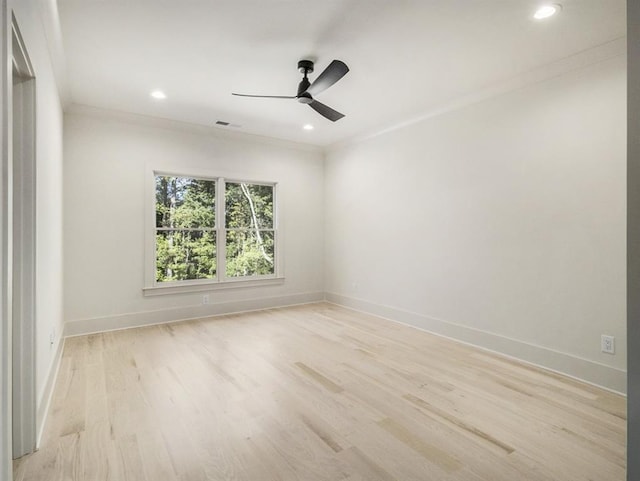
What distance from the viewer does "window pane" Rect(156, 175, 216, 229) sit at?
475 cm

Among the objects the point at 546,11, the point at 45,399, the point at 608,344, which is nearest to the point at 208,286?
the point at 45,399

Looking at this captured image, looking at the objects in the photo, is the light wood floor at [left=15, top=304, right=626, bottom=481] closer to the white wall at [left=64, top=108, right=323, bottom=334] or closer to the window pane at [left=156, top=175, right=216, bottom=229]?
the white wall at [left=64, top=108, right=323, bottom=334]

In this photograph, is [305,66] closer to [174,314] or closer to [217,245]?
[217,245]

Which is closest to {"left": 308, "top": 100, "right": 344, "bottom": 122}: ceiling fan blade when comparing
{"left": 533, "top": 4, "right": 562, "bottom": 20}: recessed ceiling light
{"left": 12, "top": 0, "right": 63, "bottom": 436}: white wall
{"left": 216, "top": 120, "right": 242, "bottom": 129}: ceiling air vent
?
{"left": 533, "top": 4, "right": 562, "bottom": 20}: recessed ceiling light

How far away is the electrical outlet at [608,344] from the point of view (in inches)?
108

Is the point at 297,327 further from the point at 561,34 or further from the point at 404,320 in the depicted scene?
the point at 561,34

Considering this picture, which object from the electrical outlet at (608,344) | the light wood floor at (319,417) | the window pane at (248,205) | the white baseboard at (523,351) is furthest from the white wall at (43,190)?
the electrical outlet at (608,344)

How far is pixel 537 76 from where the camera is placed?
3203 millimetres

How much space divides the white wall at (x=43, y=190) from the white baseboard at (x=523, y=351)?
3.75 m

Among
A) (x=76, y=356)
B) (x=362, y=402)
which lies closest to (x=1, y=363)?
(x=362, y=402)

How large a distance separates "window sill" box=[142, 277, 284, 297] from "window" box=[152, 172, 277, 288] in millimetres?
39

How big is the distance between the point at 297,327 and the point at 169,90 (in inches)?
124

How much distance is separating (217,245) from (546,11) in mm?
4467

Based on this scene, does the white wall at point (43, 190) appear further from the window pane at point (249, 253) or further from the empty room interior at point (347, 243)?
the window pane at point (249, 253)
